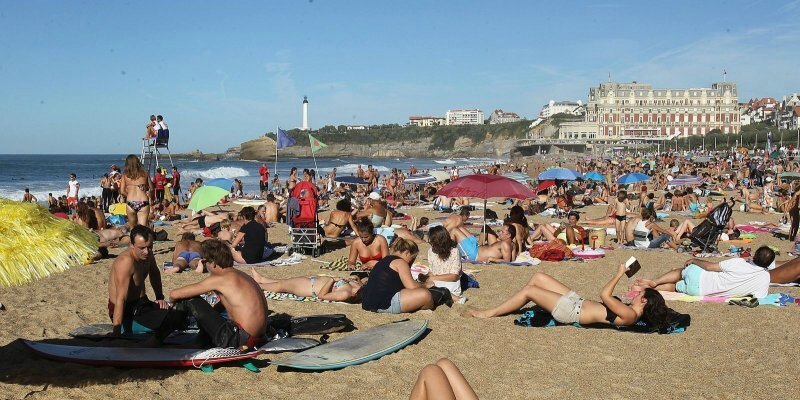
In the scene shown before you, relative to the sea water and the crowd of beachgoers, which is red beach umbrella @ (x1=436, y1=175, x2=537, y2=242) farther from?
the sea water

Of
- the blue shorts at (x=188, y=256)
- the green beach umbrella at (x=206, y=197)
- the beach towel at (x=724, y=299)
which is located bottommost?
the beach towel at (x=724, y=299)

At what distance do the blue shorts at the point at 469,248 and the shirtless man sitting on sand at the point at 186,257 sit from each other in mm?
3844

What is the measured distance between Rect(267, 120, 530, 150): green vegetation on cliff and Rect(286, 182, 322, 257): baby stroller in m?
127

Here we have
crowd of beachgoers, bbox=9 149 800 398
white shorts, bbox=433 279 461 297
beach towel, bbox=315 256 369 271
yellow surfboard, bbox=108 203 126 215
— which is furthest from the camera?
yellow surfboard, bbox=108 203 126 215

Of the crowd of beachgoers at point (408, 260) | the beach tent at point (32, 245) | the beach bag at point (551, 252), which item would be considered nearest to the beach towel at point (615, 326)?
the crowd of beachgoers at point (408, 260)

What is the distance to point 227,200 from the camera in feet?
76.6

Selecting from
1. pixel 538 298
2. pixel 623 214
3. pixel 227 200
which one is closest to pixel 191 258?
pixel 538 298

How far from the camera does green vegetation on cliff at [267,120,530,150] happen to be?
140250 mm

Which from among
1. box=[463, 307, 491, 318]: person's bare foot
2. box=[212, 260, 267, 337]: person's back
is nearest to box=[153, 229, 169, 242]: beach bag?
box=[463, 307, 491, 318]: person's bare foot

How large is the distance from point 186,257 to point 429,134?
5561 inches

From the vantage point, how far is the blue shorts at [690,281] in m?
7.46

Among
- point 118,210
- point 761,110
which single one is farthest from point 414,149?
point 118,210

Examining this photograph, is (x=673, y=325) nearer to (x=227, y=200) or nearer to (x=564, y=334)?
(x=564, y=334)

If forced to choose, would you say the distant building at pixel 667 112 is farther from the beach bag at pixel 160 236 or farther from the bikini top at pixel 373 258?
the bikini top at pixel 373 258
